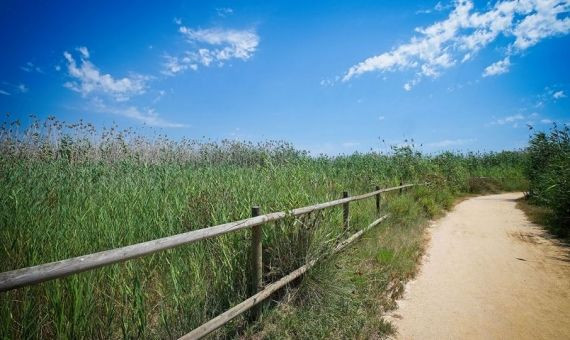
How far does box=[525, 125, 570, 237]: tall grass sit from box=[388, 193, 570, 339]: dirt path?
62.7 inches

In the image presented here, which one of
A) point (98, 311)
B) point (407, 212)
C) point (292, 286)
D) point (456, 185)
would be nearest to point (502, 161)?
point (456, 185)

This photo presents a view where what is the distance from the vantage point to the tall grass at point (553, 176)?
867 centimetres

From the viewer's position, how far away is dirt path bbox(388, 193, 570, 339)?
12.0 feet

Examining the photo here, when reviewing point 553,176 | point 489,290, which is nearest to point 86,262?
point 489,290

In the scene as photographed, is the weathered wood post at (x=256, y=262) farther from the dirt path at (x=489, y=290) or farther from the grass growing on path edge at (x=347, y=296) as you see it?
the dirt path at (x=489, y=290)

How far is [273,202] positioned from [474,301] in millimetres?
3257

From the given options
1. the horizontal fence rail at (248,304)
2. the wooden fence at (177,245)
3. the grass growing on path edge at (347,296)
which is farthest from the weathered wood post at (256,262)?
the grass growing on path edge at (347,296)

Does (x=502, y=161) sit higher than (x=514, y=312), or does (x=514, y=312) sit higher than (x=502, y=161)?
(x=502, y=161)

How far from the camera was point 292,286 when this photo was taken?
394 cm

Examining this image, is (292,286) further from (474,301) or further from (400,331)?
(474,301)

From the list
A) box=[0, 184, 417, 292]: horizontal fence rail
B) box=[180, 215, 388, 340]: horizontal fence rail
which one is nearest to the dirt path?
box=[180, 215, 388, 340]: horizontal fence rail

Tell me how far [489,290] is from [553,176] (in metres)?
8.90

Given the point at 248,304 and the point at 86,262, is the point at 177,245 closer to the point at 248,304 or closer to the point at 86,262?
the point at 86,262

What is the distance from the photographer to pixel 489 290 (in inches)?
188
